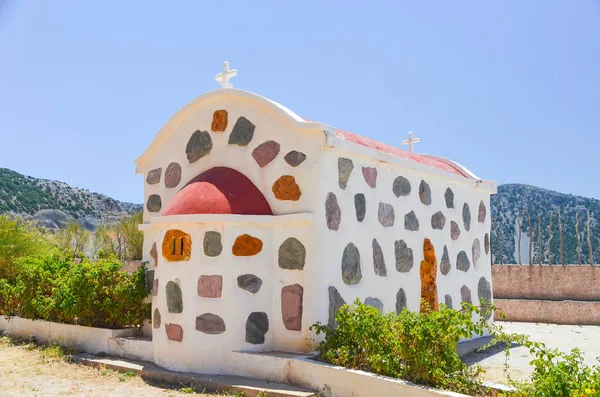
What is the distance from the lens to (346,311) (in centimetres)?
630

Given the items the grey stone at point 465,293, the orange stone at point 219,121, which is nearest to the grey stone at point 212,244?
the orange stone at point 219,121

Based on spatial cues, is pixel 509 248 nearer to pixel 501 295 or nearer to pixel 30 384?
pixel 501 295

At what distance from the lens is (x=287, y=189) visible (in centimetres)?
707

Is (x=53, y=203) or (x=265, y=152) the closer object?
(x=265, y=152)

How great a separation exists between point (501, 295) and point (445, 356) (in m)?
9.74

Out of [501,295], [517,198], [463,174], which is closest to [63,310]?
[463,174]

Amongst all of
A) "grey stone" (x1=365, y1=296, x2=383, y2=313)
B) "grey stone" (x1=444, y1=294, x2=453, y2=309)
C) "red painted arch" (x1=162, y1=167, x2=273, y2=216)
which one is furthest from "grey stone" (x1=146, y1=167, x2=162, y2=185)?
"grey stone" (x1=444, y1=294, x2=453, y2=309)

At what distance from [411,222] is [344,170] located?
1712 mm

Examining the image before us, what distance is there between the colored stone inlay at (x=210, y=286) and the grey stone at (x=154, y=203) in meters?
2.26

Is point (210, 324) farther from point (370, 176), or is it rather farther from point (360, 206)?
point (370, 176)

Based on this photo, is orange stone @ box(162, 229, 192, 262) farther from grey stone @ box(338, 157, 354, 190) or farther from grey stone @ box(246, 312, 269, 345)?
grey stone @ box(338, 157, 354, 190)

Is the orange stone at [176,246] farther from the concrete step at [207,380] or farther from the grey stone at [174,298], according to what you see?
the concrete step at [207,380]

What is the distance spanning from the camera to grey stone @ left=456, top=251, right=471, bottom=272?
9.50 metres

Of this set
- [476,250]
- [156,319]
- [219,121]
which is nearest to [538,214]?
[476,250]
